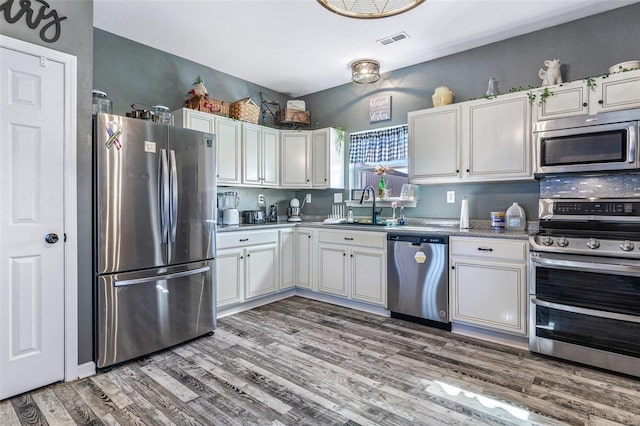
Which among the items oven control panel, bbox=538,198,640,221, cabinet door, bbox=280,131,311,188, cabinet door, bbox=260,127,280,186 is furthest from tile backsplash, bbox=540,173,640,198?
cabinet door, bbox=260,127,280,186

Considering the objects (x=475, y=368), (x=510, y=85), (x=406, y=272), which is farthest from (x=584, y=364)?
(x=510, y=85)

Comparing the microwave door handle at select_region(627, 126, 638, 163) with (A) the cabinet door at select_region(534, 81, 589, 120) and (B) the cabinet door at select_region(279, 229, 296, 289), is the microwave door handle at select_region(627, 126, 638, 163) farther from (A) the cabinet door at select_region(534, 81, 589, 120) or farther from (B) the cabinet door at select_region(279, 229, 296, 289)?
(B) the cabinet door at select_region(279, 229, 296, 289)

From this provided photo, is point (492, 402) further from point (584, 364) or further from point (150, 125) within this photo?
point (150, 125)

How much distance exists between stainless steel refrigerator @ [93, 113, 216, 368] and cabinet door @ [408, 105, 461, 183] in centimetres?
204

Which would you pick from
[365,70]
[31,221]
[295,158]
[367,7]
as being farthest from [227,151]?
[367,7]

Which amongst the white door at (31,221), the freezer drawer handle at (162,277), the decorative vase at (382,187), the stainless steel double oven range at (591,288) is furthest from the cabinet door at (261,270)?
the stainless steel double oven range at (591,288)

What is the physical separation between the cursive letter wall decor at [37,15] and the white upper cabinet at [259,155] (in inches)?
77.6

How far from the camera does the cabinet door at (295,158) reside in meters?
4.48

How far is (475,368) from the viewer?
7.84 ft

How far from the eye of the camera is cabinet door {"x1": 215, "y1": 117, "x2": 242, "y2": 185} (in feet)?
12.2

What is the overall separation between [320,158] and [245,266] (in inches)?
67.1

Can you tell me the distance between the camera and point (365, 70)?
12.3ft

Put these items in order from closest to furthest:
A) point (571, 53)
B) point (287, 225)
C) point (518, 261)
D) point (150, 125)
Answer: point (150, 125)
point (518, 261)
point (571, 53)
point (287, 225)

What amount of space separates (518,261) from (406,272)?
957 mm
